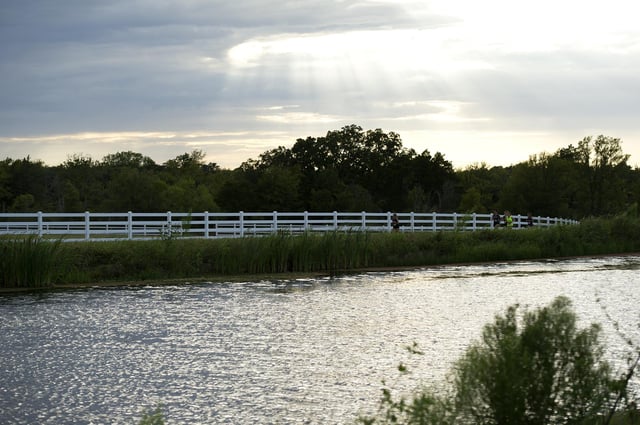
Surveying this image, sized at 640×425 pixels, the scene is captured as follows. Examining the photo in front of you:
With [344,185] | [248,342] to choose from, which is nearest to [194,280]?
[248,342]

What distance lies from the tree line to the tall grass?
46.4 m

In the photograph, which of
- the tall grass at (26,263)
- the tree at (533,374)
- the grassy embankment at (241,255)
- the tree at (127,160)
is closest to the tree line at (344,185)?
the tree at (127,160)

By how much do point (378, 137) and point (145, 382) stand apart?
8349 cm

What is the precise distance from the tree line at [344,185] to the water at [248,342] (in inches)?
1924

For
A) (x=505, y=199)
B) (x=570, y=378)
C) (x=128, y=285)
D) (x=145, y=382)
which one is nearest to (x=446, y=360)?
(x=145, y=382)

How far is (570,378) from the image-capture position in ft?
23.8

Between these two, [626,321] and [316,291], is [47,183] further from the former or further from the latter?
[626,321]

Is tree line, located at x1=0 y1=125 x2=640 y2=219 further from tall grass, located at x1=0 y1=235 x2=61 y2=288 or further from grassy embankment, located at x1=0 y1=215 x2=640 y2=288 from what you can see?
tall grass, located at x1=0 y1=235 x2=61 y2=288

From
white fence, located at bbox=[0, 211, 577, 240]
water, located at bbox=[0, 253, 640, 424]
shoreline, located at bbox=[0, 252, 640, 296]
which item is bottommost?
water, located at bbox=[0, 253, 640, 424]

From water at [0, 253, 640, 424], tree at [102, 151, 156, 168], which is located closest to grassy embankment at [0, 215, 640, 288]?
water at [0, 253, 640, 424]

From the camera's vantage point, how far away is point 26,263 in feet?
78.8

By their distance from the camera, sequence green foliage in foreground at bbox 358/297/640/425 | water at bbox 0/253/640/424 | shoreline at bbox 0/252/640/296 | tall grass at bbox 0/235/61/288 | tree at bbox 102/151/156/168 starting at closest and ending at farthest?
1. green foliage in foreground at bbox 358/297/640/425
2. water at bbox 0/253/640/424
3. shoreline at bbox 0/252/640/296
4. tall grass at bbox 0/235/61/288
5. tree at bbox 102/151/156/168

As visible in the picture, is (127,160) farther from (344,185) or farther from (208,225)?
(208,225)

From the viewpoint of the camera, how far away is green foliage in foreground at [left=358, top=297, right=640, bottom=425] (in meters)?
6.87
